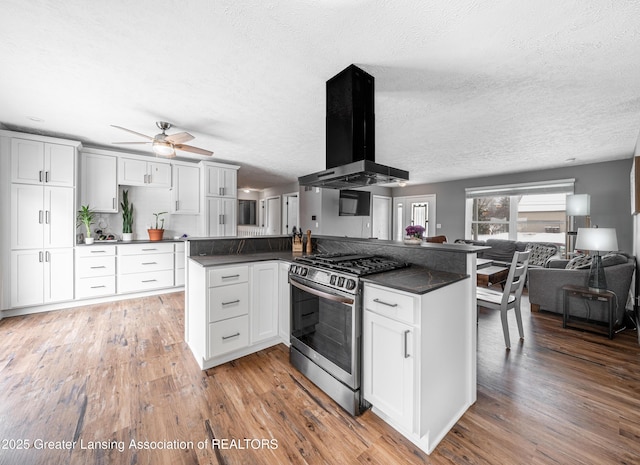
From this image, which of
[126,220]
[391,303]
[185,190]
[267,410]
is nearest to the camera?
[391,303]

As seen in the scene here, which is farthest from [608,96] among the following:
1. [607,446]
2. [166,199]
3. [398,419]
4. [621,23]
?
[166,199]

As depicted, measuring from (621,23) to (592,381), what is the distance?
7.89ft

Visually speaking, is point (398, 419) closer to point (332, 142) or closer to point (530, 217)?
point (332, 142)

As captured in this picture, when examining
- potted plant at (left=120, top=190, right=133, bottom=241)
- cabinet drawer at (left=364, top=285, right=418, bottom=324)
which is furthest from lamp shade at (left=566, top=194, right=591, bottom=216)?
potted plant at (left=120, top=190, right=133, bottom=241)

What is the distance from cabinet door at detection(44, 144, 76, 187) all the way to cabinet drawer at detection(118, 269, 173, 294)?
1.52m

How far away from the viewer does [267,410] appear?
1722mm

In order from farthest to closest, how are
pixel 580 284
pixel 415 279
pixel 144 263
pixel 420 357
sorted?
pixel 144 263, pixel 580 284, pixel 415 279, pixel 420 357

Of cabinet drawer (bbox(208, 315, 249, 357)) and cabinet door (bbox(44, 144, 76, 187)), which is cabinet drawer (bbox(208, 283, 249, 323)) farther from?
cabinet door (bbox(44, 144, 76, 187))

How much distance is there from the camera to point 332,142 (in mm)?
2225

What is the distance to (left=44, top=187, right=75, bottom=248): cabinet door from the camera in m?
3.56

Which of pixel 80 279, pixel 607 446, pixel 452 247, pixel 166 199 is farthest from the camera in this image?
pixel 166 199

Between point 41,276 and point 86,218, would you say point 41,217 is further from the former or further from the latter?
point 41,276

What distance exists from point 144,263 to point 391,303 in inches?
168

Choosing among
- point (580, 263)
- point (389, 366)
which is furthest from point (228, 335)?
point (580, 263)
